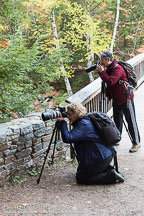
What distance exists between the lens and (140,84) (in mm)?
9711

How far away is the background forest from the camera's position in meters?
5.98

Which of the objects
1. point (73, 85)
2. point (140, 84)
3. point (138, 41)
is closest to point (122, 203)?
point (140, 84)

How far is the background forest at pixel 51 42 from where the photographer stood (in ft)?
19.6

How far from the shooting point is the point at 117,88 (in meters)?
4.24

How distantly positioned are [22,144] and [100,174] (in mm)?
1321

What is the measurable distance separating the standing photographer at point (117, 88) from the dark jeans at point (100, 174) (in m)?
1.22

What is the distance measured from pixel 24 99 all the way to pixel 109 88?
3530mm

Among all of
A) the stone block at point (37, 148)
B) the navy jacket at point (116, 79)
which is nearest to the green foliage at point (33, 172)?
the stone block at point (37, 148)

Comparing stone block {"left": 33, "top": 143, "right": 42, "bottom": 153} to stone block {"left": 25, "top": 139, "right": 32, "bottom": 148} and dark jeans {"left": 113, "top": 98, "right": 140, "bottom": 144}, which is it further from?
dark jeans {"left": 113, "top": 98, "right": 140, "bottom": 144}

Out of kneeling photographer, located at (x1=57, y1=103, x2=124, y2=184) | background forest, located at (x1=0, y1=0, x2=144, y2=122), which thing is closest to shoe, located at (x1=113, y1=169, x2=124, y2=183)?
kneeling photographer, located at (x1=57, y1=103, x2=124, y2=184)

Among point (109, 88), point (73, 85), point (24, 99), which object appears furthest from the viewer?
point (73, 85)

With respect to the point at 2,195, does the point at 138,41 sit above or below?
above

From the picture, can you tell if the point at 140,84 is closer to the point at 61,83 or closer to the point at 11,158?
the point at 11,158

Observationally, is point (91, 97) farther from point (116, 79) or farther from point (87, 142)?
point (87, 142)
